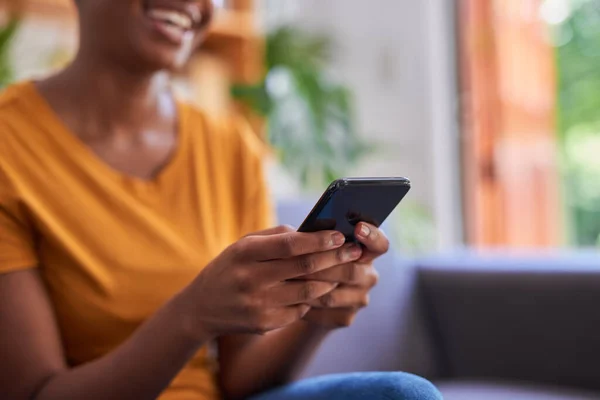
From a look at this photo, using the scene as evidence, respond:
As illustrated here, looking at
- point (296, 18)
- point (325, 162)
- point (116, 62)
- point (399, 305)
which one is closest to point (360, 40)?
point (296, 18)

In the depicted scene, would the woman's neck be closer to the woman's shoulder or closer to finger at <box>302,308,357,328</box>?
the woman's shoulder

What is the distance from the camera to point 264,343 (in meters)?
0.87

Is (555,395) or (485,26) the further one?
(485,26)

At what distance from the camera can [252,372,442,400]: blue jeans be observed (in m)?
0.67

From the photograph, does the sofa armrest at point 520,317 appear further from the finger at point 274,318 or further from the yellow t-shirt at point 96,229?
the finger at point 274,318

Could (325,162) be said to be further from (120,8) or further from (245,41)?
(120,8)

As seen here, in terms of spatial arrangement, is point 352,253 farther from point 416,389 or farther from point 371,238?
point 416,389

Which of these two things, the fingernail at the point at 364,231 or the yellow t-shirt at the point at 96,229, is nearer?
the fingernail at the point at 364,231

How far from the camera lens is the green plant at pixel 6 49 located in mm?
1483

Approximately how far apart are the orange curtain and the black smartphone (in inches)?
74.7

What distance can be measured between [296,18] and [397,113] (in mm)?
580

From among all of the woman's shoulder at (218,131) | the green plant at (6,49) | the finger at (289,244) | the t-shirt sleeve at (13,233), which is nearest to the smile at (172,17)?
the woman's shoulder at (218,131)

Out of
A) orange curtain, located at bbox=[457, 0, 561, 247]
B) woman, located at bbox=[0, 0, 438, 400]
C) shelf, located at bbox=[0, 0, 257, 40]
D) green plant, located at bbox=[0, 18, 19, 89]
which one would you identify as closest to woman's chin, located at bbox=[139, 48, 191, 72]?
woman, located at bbox=[0, 0, 438, 400]

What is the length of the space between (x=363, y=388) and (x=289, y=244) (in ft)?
0.66
